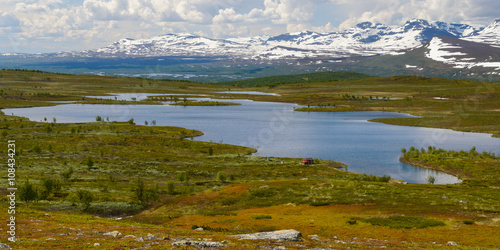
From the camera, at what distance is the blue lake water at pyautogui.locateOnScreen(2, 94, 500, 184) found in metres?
102

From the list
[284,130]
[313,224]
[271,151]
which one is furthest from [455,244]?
[284,130]

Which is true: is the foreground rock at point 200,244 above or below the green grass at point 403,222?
above

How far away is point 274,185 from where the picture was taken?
67375 millimetres

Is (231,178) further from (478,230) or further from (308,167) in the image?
(478,230)

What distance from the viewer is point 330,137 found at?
14062 cm

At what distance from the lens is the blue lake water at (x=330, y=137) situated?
336 feet

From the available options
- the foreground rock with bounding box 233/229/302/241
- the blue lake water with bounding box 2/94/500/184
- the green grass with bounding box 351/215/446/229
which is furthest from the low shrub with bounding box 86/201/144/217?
the blue lake water with bounding box 2/94/500/184

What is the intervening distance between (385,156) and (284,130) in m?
51.5

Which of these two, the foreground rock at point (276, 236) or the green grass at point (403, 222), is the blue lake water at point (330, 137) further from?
the foreground rock at point (276, 236)

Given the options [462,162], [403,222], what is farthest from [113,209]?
[462,162]

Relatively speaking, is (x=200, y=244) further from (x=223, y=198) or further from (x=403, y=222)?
(x=223, y=198)

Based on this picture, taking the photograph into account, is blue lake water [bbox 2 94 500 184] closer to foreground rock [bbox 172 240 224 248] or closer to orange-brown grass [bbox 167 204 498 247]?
orange-brown grass [bbox 167 204 498 247]

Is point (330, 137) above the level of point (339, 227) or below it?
below

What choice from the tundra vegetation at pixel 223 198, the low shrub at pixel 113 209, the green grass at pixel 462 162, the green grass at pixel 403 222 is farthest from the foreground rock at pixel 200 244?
the green grass at pixel 462 162
